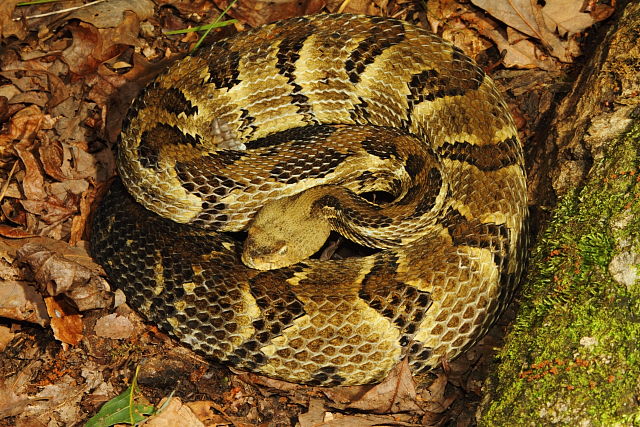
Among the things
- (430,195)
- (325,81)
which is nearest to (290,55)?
(325,81)

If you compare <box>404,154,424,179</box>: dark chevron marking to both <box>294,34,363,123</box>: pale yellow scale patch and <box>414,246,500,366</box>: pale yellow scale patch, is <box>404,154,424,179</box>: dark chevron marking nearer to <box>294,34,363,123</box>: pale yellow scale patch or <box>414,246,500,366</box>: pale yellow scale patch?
<box>414,246,500,366</box>: pale yellow scale patch

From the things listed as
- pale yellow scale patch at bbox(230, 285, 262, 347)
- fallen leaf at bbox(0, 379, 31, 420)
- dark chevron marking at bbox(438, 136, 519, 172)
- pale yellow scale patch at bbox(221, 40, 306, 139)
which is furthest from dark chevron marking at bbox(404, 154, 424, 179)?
fallen leaf at bbox(0, 379, 31, 420)

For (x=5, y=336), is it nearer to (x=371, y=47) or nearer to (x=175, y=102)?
(x=175, y=102)

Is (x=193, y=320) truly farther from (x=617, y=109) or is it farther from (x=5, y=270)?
(x=617, y=109)

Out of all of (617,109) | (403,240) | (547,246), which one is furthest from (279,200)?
(617,109)

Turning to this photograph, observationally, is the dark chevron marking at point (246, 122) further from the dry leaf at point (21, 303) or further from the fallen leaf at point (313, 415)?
the fallen leaf at point (313, 415)

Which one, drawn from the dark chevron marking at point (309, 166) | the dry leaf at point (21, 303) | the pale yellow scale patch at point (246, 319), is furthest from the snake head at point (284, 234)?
the dry leaf at point (21, 303)

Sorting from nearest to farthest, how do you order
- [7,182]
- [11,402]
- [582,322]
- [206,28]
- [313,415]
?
[582,322]
[313,415]
[11,402]
[7,182]
[206,28]
